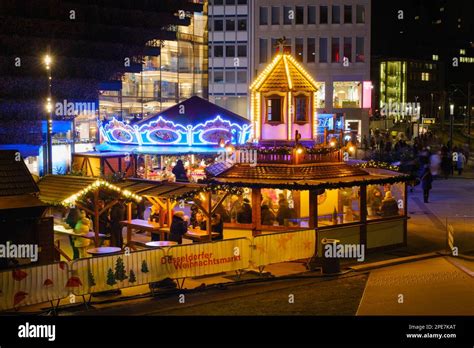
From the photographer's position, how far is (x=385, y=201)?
23.4m

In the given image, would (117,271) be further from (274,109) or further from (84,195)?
(274,109)

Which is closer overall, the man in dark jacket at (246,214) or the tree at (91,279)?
the tree at (91,279)

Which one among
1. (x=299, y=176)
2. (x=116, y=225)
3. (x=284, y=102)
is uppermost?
(x=284, y=102)

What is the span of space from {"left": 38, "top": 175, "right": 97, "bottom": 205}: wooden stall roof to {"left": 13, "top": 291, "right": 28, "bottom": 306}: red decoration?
18.7ft

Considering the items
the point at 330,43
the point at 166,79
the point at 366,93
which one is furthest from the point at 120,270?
the point at 330,43

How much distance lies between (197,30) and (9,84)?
26462 mm

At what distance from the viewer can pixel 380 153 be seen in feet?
165

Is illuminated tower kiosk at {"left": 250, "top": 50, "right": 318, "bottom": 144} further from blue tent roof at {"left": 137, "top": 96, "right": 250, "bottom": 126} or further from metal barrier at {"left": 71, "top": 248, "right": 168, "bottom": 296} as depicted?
blue tent roof at {"left": 137, "top": 96, "right": 250, "bottom": 126}

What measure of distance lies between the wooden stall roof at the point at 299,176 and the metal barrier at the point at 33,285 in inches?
312

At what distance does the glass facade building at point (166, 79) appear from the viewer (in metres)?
56.7

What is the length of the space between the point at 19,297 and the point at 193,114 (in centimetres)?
2350

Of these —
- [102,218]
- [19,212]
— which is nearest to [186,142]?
[102,218]

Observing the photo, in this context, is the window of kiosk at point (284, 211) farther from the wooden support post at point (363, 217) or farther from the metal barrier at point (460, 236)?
the metal barrier at point (460, 236)

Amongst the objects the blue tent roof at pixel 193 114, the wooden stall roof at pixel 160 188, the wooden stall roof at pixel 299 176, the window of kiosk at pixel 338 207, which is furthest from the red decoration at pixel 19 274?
the blue tent roof at pixel 193 114
